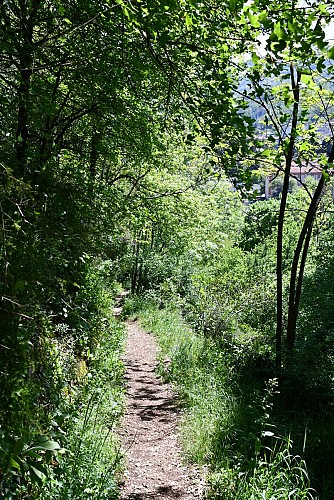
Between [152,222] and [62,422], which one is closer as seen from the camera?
[62,422]

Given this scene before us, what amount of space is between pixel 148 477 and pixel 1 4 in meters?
5.01

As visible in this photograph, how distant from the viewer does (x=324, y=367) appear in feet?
22.1

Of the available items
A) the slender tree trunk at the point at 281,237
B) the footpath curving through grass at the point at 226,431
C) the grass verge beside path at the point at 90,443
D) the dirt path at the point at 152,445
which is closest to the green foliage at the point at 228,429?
the footpath curving through grass at the point at 226,431

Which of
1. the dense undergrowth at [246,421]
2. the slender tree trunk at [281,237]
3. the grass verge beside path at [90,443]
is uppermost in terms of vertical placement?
the slender tree trunk at [281,237]

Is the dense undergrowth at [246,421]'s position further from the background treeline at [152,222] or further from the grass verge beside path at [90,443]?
the grass verge beside path at [90,443]

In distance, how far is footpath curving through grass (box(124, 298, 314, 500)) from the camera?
4.06 m

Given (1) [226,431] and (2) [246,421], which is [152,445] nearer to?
(1) [226,431]

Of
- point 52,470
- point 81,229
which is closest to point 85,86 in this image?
point 81,229

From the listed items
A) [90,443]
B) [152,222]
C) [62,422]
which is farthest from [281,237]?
[152,222]

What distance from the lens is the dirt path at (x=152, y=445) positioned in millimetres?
4812

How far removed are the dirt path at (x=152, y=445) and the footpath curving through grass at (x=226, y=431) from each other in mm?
214

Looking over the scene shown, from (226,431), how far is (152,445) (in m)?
1.11

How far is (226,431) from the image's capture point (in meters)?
5.53

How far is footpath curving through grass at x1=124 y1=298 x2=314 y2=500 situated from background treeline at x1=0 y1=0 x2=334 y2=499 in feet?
0.09
